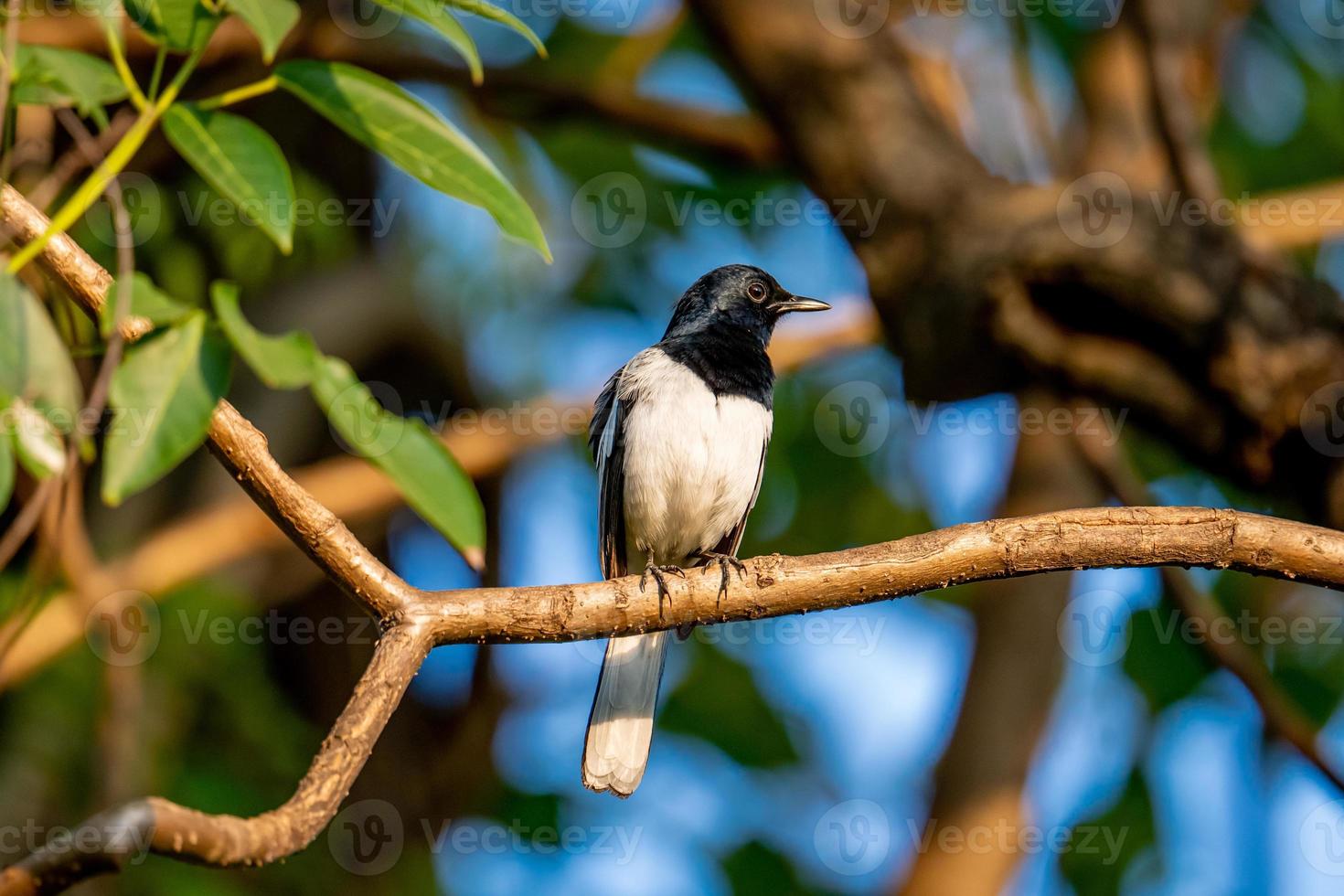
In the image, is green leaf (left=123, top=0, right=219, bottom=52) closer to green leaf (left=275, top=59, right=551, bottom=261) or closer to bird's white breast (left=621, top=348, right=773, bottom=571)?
green leaf (left=275, top=59, right=551, bottom=261)

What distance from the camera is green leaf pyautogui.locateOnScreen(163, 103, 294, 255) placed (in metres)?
1.45

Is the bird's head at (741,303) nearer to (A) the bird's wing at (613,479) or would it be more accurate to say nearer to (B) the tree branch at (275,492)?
(A) the bird's wing at (613,479)

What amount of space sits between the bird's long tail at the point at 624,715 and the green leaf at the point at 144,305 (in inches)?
102

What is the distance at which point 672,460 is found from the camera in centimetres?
464

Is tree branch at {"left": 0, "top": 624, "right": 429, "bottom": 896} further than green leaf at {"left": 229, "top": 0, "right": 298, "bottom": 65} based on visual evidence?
Yes

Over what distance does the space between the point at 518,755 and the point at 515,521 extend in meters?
1.35

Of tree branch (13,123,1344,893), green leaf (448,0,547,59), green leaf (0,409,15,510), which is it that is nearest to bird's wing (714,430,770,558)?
tree branch (13,123,1344,893)

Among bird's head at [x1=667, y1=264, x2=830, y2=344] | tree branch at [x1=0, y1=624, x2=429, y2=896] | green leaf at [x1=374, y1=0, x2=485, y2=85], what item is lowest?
tree branch at [x1=0, y1=624, x2=429, y2=896]

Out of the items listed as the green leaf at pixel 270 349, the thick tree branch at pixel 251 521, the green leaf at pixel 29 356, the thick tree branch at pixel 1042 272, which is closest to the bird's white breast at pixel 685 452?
the thick tree branch at pixel 1042 272

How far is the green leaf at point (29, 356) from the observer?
1.23 meters

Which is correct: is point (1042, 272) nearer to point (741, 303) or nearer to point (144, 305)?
point (741, 303)

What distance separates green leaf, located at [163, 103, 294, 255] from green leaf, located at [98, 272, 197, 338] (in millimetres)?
142

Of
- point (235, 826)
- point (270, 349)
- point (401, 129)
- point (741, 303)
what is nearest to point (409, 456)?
point (270, 349)

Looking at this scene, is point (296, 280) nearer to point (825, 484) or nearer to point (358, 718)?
point (825, 484)
